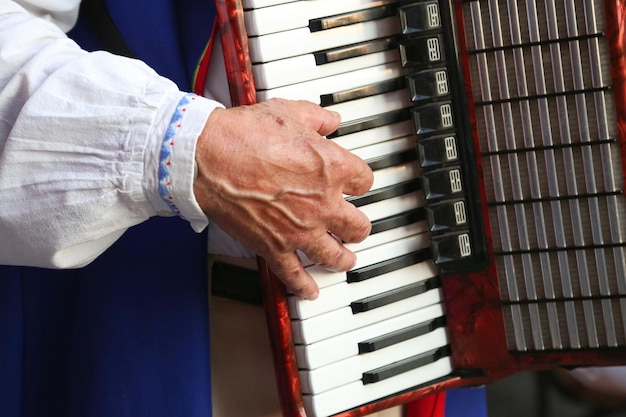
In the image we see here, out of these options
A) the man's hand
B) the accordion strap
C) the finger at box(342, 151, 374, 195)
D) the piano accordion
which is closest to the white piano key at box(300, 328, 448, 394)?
the piano accordion

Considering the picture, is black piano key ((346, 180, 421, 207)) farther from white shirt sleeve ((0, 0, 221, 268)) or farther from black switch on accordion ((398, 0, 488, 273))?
white shirt sleeve ((0, 0, 221, 268))

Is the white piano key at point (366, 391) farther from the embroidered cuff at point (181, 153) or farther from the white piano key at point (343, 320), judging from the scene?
the embroidered cuff at point (181, 153)

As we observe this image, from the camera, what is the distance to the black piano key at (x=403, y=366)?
1049 mm

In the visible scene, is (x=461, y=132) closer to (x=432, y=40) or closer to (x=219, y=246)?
(x=432, y=40)

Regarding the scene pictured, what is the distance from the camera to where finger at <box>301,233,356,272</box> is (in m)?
A: 0.96

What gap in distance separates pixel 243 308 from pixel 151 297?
0.12 metres

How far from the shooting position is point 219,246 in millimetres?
1116

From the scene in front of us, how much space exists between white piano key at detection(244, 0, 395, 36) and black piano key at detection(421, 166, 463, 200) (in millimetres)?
215

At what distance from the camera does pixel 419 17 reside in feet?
3.36

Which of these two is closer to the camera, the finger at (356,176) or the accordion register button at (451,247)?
the finger at (356,176)

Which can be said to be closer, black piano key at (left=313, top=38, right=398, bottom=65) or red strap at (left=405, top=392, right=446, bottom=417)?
black piano key at (left=313, top=38, right=398, bottom=65)

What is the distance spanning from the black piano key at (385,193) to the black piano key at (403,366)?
201 mm

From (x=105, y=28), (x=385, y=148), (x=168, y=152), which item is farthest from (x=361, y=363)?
(x=105, y=28)

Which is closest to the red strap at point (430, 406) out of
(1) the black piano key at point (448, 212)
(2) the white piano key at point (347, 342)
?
(2) the white piano key at point (347, 342)
